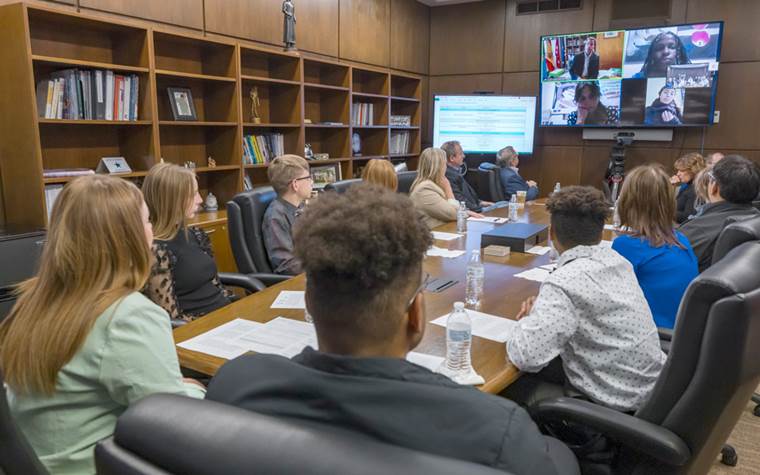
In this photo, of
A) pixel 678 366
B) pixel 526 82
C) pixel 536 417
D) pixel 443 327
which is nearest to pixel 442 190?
pixel 443 327

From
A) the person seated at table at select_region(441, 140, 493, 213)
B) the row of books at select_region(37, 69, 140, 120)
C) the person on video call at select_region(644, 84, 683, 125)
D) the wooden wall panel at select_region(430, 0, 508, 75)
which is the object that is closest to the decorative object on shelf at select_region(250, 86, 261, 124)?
the row of books at select_region(37, 69, 140, 120)

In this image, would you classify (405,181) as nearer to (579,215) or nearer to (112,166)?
(112,166)

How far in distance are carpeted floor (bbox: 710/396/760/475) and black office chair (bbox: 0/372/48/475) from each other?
7.94 ft

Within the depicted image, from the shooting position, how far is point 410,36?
718 centimetres

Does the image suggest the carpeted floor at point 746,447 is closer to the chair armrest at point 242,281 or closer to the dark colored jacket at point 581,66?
the chair armrest at point 242,281

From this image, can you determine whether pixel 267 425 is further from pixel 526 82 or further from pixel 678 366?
pixel 526 82

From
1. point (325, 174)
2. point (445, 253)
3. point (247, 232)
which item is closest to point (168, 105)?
point (325, 174)

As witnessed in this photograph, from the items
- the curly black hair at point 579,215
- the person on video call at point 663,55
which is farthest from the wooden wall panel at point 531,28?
the curly black hair at point 579,215

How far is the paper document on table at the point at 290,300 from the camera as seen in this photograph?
80.8 inches

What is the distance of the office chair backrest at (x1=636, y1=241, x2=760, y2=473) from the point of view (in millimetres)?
1193

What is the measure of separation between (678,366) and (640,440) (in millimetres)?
195

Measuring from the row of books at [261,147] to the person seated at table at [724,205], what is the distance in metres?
3.42

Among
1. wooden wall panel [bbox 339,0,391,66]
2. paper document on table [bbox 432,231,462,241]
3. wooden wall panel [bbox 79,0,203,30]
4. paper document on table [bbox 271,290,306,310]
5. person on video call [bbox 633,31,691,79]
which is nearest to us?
paper document on table [bbox 271,290,306,310]

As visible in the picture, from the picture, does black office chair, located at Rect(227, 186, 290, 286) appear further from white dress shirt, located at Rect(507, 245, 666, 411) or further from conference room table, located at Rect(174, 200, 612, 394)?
white dress shirt, located at Rect(507, 245, 666, 411)
